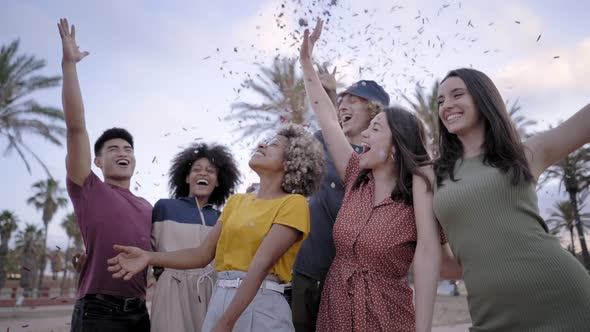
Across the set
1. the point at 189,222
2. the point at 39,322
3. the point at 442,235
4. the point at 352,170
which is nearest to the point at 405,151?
the point at 352,170

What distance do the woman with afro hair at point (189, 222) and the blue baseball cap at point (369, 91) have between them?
1590 mm

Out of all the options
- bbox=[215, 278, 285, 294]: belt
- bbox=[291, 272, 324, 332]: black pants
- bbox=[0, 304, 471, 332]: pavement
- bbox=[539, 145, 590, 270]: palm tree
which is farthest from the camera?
bbox=[539, 145, 590, 270]: palm tree

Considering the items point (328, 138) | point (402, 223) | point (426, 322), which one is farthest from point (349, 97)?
point (426, 322)

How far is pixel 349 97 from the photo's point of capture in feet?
16.4

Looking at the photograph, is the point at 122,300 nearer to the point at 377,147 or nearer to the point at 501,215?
the point at 377,147

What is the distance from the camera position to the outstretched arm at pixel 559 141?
3074mm

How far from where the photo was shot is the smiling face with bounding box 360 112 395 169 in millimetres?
3725

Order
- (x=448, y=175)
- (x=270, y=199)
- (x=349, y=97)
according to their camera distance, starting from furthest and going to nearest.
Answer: (x=349, y=97) → (x=270, y=199) → (x=448, y=175)

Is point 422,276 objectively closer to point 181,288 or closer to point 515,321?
point 515,321

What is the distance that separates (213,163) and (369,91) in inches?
71.3

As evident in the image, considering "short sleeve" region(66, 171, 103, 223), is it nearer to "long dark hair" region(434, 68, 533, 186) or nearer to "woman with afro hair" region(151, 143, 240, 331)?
"woman with afro hair" region(151, 143, 240, 331)

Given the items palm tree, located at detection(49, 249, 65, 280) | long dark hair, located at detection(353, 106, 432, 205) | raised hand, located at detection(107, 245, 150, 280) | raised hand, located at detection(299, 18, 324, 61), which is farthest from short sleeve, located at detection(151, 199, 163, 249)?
palm tree, located at detection(49, 249, 65, 280)

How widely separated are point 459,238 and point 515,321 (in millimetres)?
488

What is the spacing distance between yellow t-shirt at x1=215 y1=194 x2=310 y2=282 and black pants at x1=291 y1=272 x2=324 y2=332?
1.84 feet
